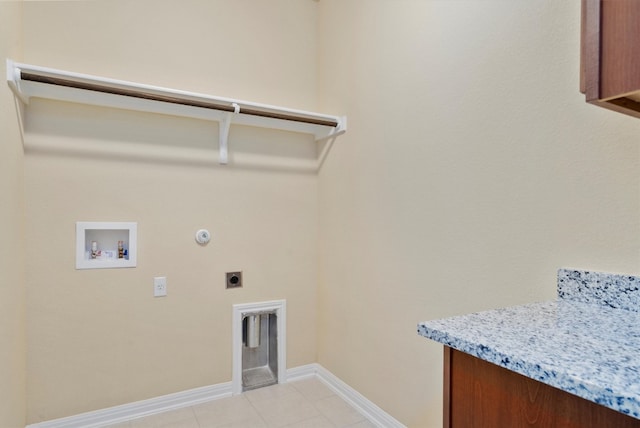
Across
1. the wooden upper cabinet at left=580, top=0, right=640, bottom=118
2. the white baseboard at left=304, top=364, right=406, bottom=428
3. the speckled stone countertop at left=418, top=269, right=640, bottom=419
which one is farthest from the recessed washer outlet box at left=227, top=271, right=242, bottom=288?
the wooden upper cabinet at left=580, top=0, right=640, bottom=118

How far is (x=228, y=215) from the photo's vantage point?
2.56m

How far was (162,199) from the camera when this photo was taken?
92.6 inches

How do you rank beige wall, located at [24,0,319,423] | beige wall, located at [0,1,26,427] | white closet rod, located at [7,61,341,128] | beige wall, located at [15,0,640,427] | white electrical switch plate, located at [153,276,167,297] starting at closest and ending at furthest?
1. beige wall, located at [15,0,640,427]
2. beige wall, located at [0,1,26,427]
3. white closet rod, located at [7,61,341,128]
4. beige wall, located at [24,0,319,423]
5. white electrical switch plate, located at [153,276,167,297]

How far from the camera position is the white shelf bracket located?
2344mm

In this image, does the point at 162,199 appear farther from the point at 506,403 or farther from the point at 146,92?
the point at 506,403

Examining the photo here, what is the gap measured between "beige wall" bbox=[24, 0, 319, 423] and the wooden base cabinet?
194 centimetres

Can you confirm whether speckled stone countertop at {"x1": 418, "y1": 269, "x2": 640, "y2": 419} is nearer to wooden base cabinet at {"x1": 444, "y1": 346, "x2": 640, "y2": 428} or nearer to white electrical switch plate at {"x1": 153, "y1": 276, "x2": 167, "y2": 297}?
wooden base cabinet at {"x1": 444, "y1": 346, "x2": 640, "y2": 428}

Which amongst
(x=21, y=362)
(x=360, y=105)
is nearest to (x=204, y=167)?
(x=360, y=105)

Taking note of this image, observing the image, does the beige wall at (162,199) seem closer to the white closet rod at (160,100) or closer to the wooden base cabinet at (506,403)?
the white closet rod at (160,100)

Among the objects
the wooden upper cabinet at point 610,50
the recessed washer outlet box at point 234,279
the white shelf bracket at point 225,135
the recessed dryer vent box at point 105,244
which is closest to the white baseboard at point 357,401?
the recessed washer outlet box at point 234,279

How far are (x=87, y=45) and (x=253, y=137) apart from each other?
1110 millimetres

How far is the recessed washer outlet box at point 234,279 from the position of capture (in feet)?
8.36

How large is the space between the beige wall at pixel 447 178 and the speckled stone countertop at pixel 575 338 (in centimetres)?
11

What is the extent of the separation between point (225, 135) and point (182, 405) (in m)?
1.80
